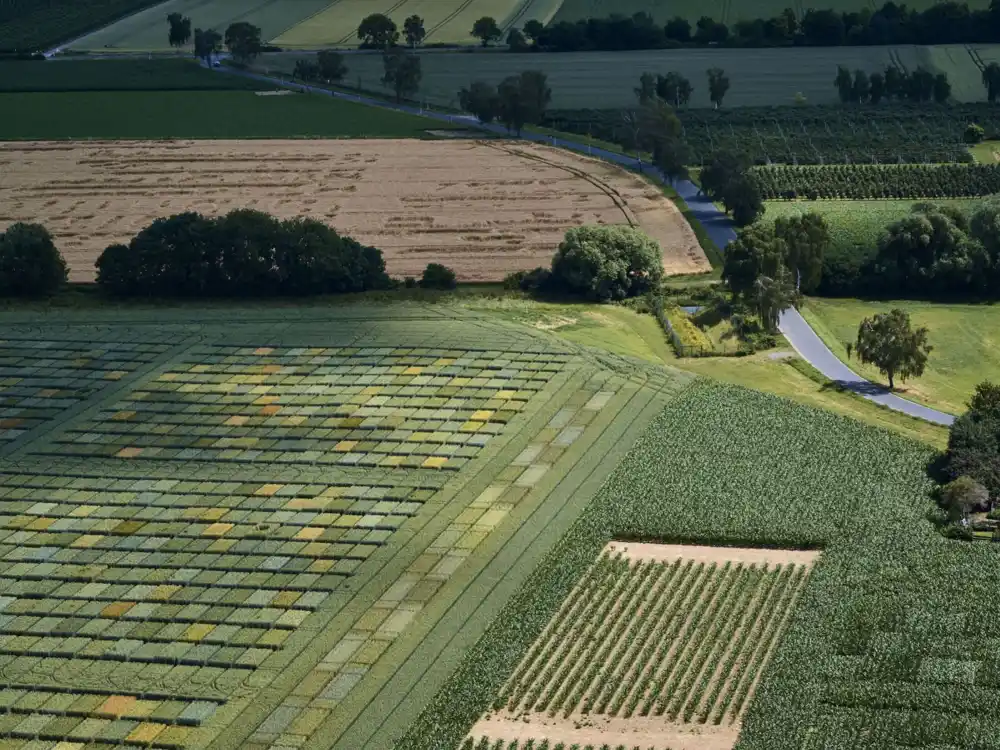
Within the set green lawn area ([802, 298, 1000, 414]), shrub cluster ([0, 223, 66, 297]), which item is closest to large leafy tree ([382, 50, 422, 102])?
shrub cluster ([0, 223, 66, 297])

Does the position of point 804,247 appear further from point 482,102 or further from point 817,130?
point 482,102

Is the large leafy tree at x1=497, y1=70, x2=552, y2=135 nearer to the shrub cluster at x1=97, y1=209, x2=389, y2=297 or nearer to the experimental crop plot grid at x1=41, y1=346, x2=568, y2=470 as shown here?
the shrub cluster at x1=97, y1=209, x2=389, y2=297

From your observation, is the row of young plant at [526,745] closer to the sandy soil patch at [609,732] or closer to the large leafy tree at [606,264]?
the sandy soil patch at [609,732]

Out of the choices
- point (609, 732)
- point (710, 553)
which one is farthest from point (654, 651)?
point (710, 553)

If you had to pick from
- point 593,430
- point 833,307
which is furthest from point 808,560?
point 833,307

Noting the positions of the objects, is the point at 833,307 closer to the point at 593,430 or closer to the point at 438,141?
the point at 593,430

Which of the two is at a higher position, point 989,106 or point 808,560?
point 989,106

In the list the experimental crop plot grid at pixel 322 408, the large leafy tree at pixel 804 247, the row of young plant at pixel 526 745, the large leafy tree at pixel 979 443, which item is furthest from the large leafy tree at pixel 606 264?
the row of young plant at pixel 526 745
